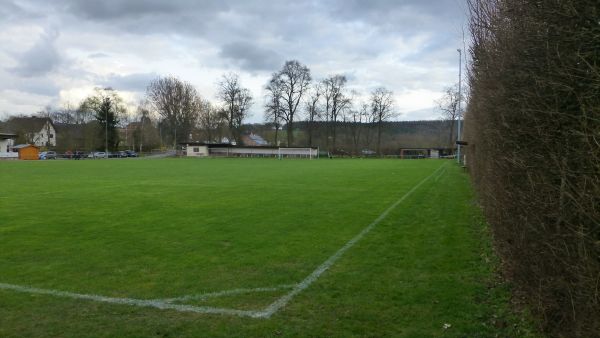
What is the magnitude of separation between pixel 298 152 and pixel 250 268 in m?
81.8

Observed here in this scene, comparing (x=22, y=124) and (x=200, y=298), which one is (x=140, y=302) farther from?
(x=22, y=124)

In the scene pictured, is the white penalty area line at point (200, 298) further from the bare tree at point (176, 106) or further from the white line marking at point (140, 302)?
the bare tree at point (176, 106)

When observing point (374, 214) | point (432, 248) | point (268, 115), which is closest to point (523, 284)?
point (432, 248)

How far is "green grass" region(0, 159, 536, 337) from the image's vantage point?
15.2 feet

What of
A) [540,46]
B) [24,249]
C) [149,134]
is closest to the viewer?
[540,46]

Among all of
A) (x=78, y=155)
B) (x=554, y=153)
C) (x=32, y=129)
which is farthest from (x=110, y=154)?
(x=554, y=153)

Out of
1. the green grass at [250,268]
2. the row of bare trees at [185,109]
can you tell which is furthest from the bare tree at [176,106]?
the green grass at [250,268]

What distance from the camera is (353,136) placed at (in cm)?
9869

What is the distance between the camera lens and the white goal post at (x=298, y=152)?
87.9 m

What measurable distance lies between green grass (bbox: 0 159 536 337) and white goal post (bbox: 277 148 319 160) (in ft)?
243

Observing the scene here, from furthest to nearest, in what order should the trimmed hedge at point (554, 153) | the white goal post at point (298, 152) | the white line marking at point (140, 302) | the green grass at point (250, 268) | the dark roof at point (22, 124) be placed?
the dark roof at point (22, 124)
the white goal post at point (298, 152)
the white line marking at point (140, 302)
the green grass at point (250, 268)
the trimmed hedge at point (554, 153)

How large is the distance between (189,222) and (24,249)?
12.1ft

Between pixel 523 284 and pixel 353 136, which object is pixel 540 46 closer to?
pixel 523 284

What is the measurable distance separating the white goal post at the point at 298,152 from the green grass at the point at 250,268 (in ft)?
243
